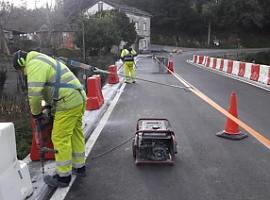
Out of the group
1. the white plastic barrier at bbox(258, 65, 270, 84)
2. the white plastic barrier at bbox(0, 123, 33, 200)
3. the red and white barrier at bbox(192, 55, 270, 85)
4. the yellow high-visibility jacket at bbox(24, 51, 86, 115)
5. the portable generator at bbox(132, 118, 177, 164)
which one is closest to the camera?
the white plastic barrier at bbox(0, 123, 33, 200)

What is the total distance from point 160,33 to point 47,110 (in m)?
90.6

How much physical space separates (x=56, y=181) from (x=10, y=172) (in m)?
0.99

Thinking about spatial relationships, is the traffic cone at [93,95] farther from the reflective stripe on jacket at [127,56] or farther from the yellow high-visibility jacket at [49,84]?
the reflective stripe on jacket at [127,56]

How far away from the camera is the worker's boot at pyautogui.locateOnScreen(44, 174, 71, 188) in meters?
5.31

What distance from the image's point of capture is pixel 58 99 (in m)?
5.28

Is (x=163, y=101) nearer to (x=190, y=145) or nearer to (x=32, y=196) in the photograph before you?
(x=190, y=145)

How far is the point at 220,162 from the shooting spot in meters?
6.40

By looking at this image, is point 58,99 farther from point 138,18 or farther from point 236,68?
point 138,18

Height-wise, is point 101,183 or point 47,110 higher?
point 47,110

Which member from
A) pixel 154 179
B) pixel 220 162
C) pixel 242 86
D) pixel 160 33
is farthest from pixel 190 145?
pixel 160 33

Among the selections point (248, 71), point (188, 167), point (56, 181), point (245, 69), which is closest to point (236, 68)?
point (245, 69)

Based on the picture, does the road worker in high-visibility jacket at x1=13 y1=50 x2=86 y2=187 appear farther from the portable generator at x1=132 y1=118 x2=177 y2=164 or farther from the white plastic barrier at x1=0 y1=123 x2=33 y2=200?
the portable generator at x1=132 y1=118 x2=177 y2=164

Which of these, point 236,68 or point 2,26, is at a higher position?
point 2,26

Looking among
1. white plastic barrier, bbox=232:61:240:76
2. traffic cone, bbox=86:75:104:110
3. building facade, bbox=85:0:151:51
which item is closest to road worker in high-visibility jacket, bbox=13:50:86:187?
traffic cone, bbox=86:75:104:110
